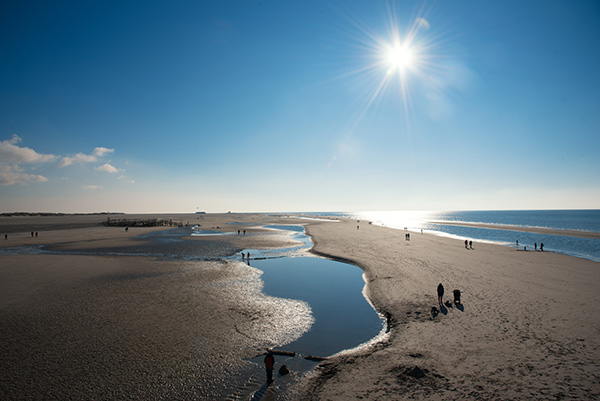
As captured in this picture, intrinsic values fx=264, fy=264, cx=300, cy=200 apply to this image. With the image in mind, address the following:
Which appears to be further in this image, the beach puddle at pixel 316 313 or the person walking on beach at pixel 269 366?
the beach puddle at pixel 316 313

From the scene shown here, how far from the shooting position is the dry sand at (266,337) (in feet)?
32.1

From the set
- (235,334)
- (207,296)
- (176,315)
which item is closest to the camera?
(235,334)

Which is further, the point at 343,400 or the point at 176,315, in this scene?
the point at 176,315

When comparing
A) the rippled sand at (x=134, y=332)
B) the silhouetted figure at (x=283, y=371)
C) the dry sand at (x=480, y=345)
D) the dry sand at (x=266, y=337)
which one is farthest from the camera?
the silhouetted figure at (x=283, y=371)

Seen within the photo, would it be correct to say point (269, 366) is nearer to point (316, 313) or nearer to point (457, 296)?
point (316, 313)

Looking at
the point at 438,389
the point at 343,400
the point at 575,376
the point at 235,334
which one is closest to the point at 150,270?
the point at 235,334

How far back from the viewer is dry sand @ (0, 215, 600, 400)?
9781 mm

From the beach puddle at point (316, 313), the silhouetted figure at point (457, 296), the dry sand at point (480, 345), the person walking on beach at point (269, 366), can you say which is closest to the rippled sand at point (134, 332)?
the person walking on beach at point (269, 366)

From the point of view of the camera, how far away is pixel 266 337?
14.0 meters

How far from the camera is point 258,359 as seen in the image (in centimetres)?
1201

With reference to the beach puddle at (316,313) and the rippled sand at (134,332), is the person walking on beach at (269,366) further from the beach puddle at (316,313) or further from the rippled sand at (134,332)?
the rippled sand at (134,332)

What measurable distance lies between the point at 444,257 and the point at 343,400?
30.1m

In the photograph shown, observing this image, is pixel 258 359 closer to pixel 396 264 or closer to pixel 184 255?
pixel 396 264

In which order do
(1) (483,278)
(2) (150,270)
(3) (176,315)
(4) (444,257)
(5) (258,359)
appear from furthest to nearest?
(4) (444,257), (2) (150,270), (1) (483,278), (3) (176,315), (5) (258,359)
